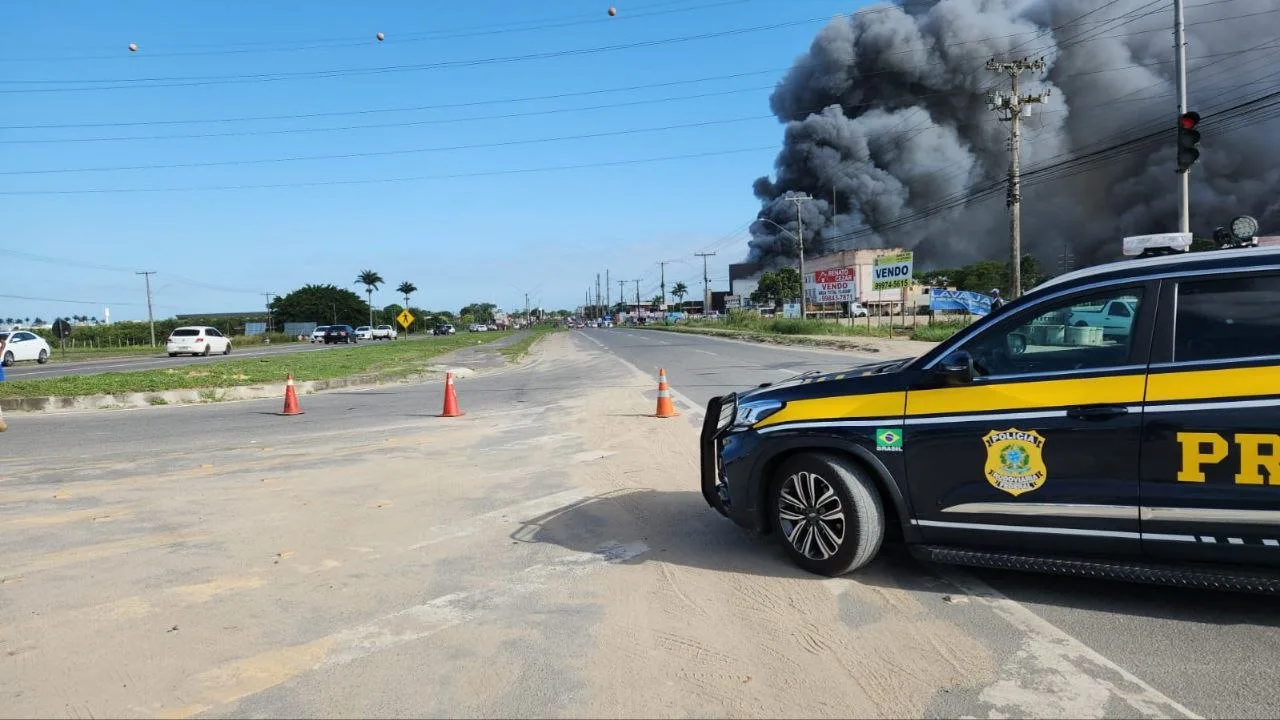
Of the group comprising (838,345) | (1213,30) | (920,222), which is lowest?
(838,345)

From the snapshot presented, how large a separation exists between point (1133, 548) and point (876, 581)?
1.24 m

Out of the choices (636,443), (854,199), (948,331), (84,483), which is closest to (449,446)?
(636,443)

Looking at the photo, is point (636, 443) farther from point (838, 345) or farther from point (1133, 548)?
point (838, 345)

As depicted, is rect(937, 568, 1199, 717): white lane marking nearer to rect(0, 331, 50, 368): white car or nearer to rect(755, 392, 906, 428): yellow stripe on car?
rect(755, 392, 906, 428): yellow stripe on car

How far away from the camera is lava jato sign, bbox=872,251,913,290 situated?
3759cm

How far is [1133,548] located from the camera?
365cm

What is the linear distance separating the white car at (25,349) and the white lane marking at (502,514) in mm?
33976

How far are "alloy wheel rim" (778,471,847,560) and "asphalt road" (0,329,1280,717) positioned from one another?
20 centimetres

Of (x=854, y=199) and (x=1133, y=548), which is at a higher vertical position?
(x=854, y=199)

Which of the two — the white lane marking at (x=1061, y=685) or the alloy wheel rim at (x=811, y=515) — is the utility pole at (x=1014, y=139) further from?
the white lane marking at (x=1061, y=685)

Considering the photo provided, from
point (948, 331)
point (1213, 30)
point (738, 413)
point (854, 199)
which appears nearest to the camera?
point (738, 413)

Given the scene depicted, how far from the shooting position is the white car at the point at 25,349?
31.6 meters

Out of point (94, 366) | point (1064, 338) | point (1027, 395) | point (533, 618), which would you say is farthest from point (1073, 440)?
point (94, 366)

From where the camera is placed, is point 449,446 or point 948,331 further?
point 948,331
